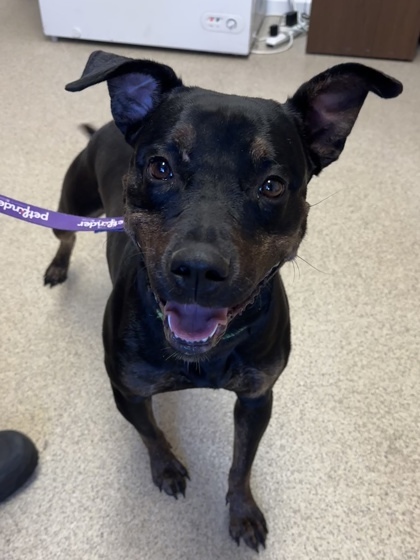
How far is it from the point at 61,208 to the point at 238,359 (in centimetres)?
112

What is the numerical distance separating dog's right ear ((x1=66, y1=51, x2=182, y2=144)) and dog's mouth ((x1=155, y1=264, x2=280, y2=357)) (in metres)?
0.44

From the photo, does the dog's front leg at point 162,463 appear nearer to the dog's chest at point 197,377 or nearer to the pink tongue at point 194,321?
the dog's chest at point 197,377

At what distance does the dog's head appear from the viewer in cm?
108

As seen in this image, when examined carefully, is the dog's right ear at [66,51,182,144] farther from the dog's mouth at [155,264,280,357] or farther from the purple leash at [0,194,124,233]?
the dog's mouth at [155,264,280,357]

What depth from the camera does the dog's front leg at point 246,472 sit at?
5.05ft

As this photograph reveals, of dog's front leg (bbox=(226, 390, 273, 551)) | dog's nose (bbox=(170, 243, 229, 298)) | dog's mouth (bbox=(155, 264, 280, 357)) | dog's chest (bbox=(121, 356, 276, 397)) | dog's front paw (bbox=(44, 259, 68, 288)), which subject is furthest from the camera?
dog's front paw (bbox=(44, 259, 68, 288))

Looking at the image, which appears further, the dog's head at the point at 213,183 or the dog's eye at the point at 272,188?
the dog's eye at the point at 272,188

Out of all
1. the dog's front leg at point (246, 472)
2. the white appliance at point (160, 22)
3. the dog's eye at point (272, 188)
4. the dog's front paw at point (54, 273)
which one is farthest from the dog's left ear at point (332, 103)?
the white appliance at point (160, 22)

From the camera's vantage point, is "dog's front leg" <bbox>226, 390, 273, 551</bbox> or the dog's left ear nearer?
the dog's left ear

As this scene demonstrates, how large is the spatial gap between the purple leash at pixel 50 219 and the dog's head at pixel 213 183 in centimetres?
25

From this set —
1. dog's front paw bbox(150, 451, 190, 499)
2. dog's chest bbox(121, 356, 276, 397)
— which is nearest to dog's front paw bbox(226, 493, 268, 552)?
dog's front paw bbox(150, 451, 190, 499)

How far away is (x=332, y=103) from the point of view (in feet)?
4.27

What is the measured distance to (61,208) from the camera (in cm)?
220

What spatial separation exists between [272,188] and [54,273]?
1.34 meters
